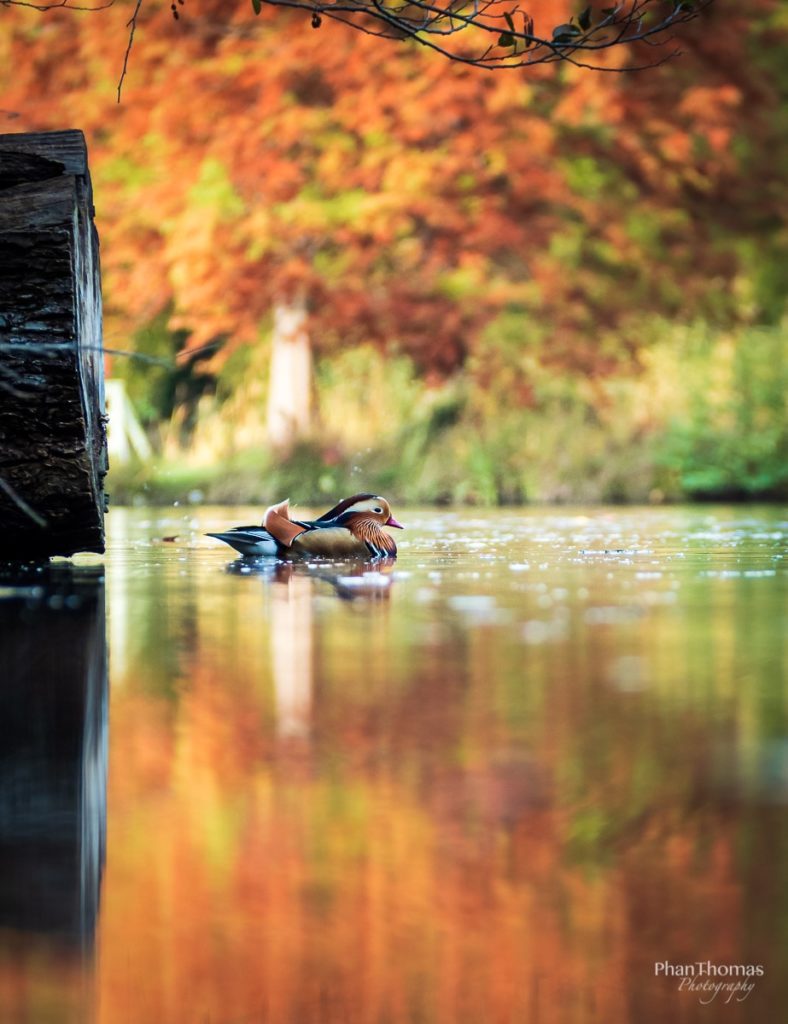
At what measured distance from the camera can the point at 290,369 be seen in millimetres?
19406

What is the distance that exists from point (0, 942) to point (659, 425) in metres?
16.1

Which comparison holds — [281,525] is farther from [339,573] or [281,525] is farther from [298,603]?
[298,603]

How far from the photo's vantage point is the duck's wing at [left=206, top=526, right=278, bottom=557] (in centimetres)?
750

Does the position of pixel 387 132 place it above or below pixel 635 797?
above

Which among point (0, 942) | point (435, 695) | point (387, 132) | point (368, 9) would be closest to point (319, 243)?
point (387, 132)

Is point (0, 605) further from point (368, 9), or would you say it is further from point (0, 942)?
point (0, 942)

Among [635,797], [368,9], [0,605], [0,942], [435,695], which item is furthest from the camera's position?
[368,9]

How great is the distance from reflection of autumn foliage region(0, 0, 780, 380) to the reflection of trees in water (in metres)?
14.1

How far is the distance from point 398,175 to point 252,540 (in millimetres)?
11065

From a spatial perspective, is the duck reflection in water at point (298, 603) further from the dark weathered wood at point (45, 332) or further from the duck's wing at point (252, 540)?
the dark weathered wood at point (45, 332)

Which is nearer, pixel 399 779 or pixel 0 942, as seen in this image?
pixel 0 942

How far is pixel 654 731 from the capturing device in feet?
9.60

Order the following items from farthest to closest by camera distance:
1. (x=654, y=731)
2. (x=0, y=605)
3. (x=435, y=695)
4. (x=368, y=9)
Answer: (x=368, y=9)
(x=0, y=605)
(x=435, y=695)
(x=654, y=731)

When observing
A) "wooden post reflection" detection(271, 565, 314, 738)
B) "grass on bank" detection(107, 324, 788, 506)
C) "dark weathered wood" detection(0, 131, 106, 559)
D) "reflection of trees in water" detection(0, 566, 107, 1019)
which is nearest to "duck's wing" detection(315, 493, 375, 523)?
"wooden post reflection" detection(271, 565, 314, 738)
